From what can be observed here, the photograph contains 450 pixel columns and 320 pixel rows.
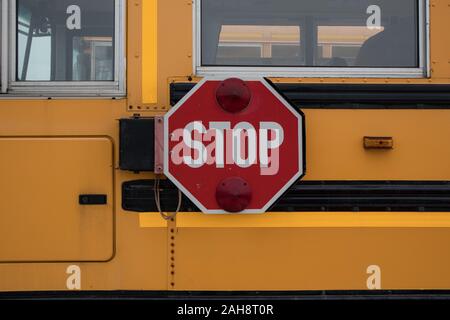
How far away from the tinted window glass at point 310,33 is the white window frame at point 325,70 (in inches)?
0.8

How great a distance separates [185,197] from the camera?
192cm

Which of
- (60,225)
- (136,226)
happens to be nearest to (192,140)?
(136,226)

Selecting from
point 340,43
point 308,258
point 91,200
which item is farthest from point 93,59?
point 308,258

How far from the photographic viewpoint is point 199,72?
196 centimetres

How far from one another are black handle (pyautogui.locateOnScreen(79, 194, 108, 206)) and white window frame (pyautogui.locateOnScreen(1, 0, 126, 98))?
35 centimetres

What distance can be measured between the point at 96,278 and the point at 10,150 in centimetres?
53

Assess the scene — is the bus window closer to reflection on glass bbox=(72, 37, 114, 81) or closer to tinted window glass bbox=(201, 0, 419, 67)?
tinted window glass bbox=(201, 0, 419, 67)

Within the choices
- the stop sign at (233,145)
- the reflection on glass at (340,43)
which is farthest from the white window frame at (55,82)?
the reflection on glass at (340,43)

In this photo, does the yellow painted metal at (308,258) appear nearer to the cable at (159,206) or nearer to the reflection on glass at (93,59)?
the cable at (159,206)

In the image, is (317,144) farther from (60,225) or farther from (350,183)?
(60,225)

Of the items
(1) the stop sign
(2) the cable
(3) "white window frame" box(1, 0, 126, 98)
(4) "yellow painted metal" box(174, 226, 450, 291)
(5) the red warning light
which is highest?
(3) "white window frame" box(1, 0, 126, 98)

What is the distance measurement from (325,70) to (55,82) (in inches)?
37.8

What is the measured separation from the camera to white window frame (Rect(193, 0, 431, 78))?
196cm

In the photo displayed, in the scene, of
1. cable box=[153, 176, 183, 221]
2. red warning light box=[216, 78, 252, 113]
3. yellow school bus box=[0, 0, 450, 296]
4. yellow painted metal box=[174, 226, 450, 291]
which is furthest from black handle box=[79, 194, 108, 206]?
red warning light box=[216, 78, 252, 113]
